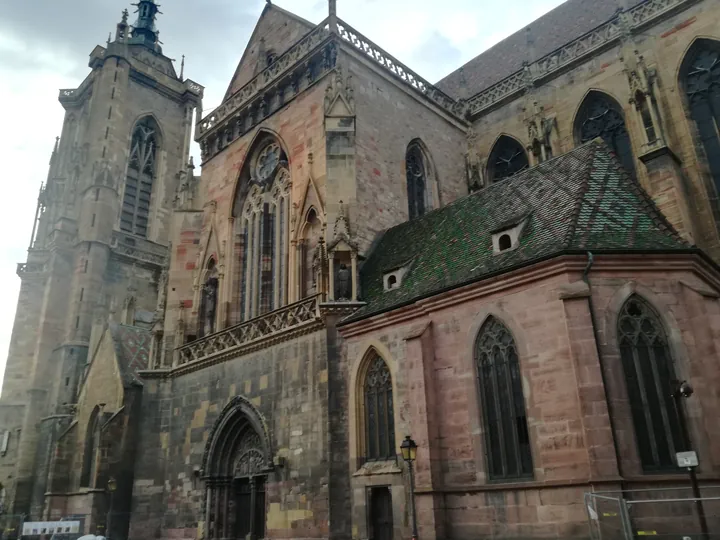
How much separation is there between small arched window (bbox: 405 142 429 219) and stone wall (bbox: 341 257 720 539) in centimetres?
773

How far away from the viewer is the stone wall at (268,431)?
1495cm

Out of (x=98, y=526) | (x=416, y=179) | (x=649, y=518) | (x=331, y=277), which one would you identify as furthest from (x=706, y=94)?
(x=98, y=526)

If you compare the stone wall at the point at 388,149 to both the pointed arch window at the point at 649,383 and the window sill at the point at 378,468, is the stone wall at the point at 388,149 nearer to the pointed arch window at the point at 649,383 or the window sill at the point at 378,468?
the window sill at the point at 378,468

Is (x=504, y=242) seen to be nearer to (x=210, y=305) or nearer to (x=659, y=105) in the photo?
(x=659, y=105)

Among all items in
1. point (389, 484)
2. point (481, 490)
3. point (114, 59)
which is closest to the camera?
point (481, 490)

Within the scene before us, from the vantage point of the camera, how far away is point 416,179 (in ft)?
71.2

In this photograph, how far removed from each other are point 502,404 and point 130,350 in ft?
54.4

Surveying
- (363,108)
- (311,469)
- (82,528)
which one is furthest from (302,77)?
(82,528)

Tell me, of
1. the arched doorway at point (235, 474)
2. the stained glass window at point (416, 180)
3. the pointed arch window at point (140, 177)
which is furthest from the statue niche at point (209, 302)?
the pointed arch window at point (140, 177)

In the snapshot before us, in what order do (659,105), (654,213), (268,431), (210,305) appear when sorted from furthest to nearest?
(210,305) → (659,105) → (268,431) → (654,213)

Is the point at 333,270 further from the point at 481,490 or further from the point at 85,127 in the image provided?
the point at 85,127

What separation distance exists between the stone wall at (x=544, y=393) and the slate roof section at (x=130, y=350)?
12.2m

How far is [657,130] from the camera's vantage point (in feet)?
57.6

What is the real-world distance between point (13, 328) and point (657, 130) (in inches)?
1284
